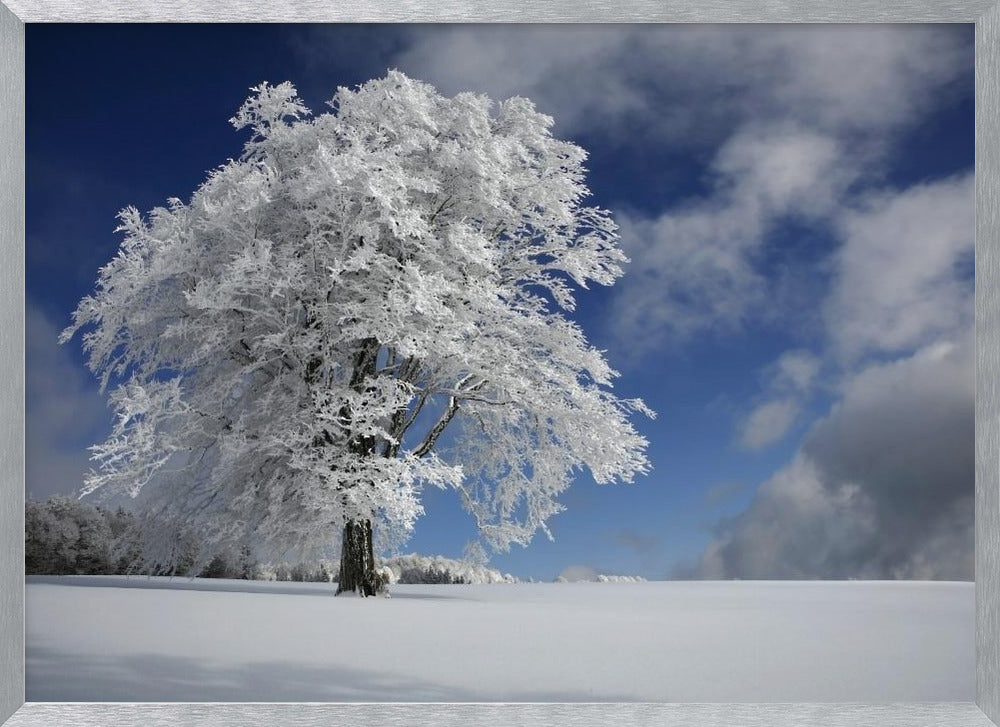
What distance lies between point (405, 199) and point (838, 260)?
3.57m

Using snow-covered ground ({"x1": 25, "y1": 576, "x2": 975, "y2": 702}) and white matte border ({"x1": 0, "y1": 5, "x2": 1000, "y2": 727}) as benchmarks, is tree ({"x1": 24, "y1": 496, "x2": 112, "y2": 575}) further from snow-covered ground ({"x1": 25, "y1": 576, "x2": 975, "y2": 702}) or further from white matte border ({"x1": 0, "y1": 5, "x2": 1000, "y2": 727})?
white matte border ({"x1": 0, "y1": 5, "x2": 1000, "y2": 727})

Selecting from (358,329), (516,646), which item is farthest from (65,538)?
(516,646)

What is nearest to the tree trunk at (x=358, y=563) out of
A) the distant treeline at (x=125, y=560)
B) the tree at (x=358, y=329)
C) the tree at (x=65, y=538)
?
the tree at (x=358, y=329)

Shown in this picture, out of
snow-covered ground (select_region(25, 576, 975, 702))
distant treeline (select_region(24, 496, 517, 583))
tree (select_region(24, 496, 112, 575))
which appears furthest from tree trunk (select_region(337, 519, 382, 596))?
tree (select_region(24, 496, 112, 575))

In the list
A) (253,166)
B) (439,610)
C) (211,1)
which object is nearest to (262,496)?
(439,610)

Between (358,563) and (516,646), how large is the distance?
10.4ft

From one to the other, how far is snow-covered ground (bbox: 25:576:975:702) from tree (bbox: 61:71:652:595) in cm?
116

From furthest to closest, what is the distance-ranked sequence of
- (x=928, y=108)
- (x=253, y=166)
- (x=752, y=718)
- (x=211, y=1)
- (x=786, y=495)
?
1. (x=253, y=166)
2. (x=786, y=495)
3. (x=928, y=108)
4. (x=211, y=1)
5. (x=752, y=718)

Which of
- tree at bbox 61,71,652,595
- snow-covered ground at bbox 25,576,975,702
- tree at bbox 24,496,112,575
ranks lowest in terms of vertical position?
snow-covered ground at bbox 25,576,975,702

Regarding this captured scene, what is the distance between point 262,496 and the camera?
8.38 m

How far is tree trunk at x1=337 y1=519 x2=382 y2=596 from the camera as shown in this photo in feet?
28.2

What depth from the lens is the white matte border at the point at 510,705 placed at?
5.00 meters

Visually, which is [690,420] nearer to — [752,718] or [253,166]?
[752,718]

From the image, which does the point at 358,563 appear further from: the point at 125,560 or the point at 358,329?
the point at 125,560
